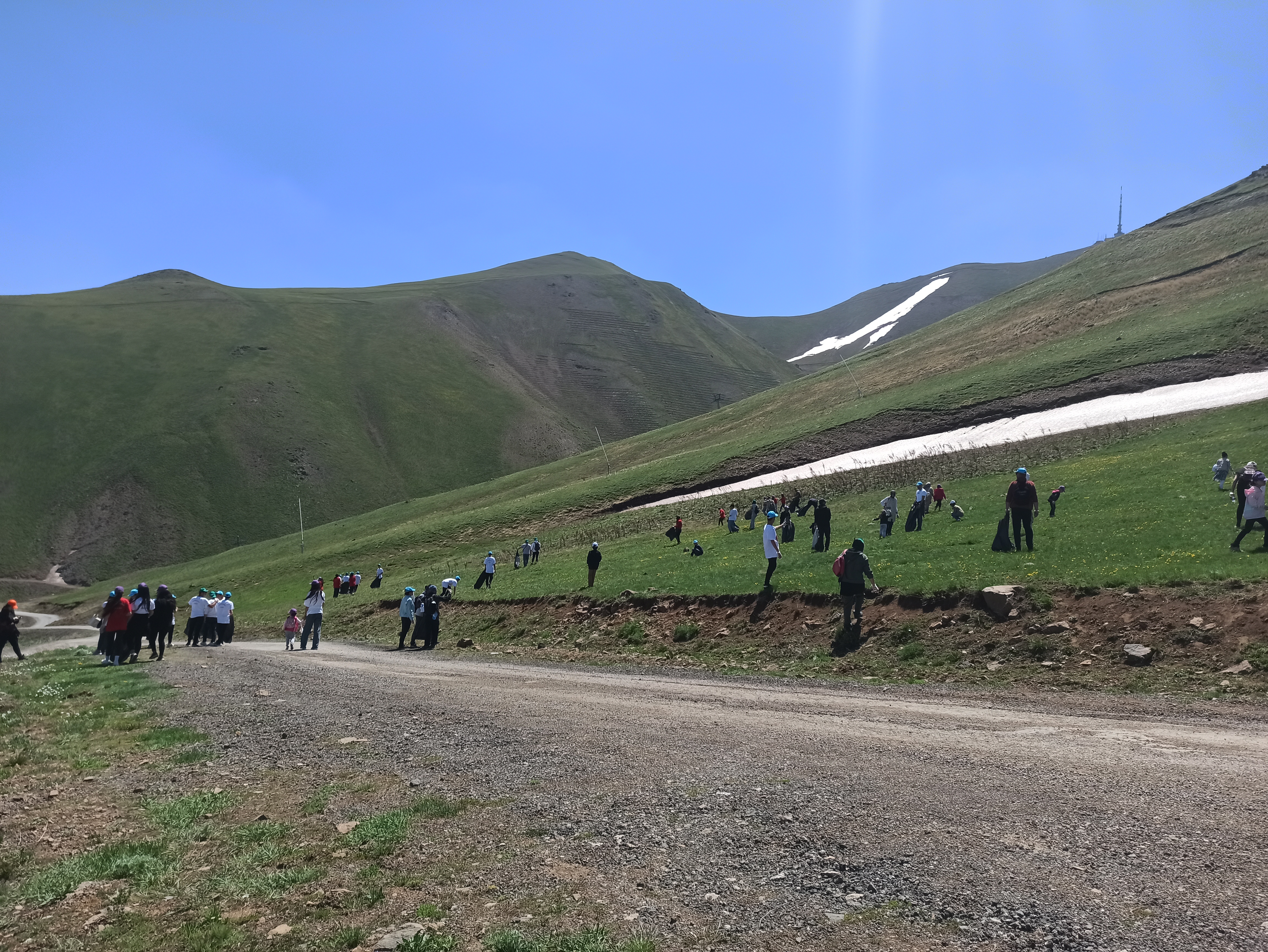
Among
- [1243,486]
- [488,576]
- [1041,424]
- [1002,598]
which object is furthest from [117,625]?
[1041,424]

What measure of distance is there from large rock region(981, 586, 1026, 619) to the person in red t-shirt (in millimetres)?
25865

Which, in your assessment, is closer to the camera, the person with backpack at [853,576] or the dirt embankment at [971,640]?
the dirt embankment at [971,640]

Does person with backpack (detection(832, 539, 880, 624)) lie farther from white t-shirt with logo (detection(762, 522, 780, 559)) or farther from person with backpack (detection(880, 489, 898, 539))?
person with backpack (detection(880, 489, 898, 539))

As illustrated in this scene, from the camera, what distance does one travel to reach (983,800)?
25.3 ft

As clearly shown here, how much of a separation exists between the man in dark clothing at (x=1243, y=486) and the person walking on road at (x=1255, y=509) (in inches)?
5.4

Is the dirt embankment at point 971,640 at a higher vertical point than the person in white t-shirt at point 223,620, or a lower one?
higher

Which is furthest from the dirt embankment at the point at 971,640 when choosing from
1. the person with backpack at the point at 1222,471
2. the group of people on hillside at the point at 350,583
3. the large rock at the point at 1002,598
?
the group of people on hillside at the point at 350,583

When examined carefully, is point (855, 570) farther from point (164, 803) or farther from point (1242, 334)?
point (1242, 334)

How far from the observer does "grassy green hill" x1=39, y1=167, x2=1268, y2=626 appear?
26.8 m

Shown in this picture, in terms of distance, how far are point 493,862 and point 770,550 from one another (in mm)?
18865

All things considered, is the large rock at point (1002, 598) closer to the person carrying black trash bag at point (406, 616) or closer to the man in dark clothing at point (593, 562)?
the man in dark clothing at point (593, 562)

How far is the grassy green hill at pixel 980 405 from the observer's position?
2678 cm

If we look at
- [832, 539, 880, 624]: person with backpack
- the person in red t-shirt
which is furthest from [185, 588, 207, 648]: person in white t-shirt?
[832, 539, 880, 624]: person with backpack

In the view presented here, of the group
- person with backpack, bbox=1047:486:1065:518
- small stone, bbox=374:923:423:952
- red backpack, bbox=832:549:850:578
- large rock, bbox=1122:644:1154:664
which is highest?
person with backpack, bbox=1047:486:1065:518
